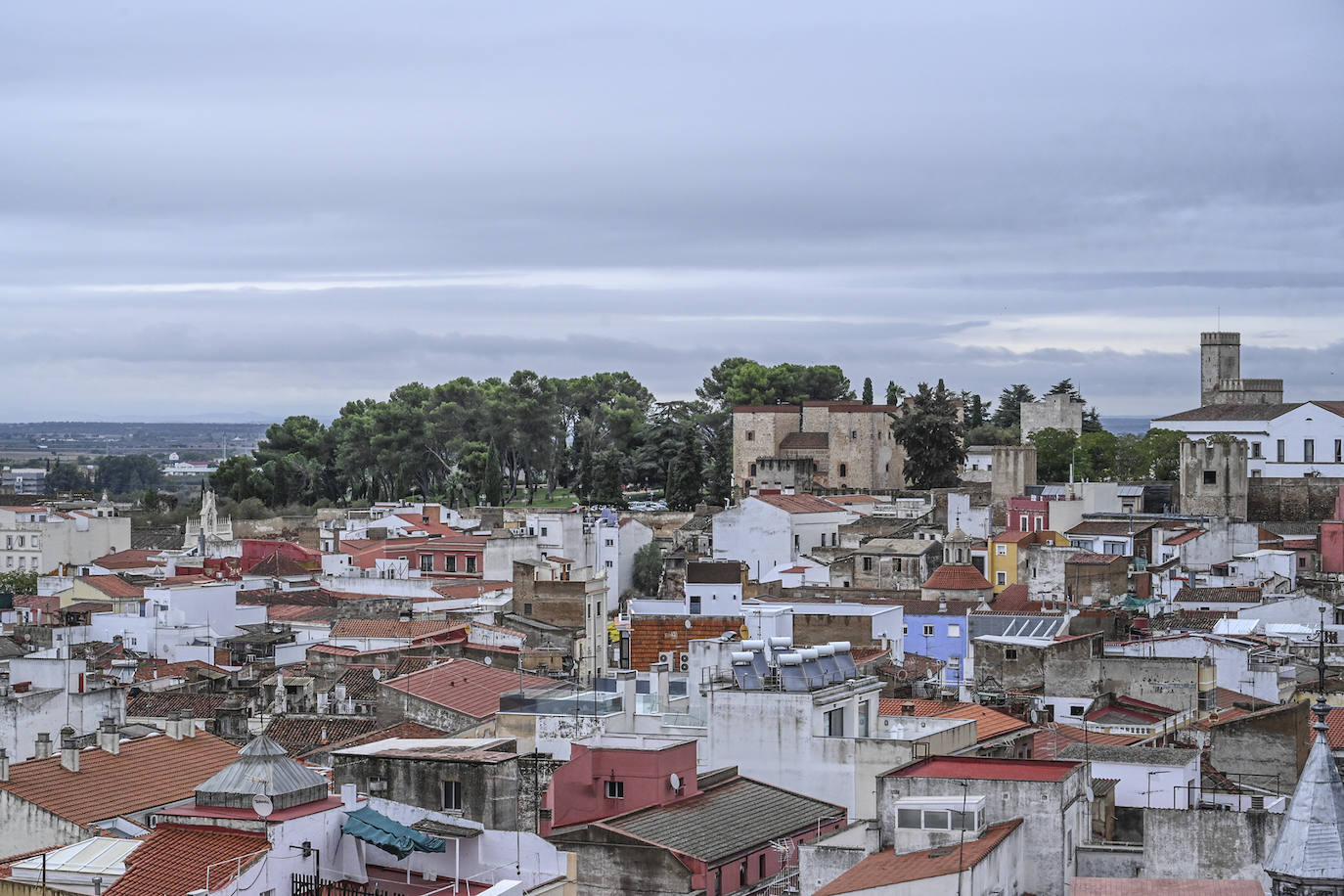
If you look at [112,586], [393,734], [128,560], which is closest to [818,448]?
A: [128,560]

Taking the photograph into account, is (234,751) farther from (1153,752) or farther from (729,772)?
(1153,752)

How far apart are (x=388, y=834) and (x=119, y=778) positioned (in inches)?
238

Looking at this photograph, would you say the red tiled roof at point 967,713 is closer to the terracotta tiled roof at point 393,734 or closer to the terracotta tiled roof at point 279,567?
the terracotta tiled roof at point 393,734

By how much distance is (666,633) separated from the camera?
1533 inches

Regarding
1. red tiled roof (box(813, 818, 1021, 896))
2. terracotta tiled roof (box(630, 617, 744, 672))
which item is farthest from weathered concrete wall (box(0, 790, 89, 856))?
terracotta tiled roof (box(630, 617, 744, 672))

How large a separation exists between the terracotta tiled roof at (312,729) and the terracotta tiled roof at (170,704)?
205cm

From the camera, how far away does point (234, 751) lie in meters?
21.8

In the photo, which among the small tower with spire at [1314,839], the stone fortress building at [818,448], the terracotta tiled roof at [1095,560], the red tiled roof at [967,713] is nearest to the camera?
the small tower with spire at [1314,839]

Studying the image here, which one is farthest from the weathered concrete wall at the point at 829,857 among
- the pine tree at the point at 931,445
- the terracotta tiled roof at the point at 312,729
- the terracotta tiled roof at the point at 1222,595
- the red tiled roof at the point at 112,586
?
the pine tree at the point at 931,445

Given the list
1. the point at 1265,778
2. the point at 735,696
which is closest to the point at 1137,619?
the point at 1265,778

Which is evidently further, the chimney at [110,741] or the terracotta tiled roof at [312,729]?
the terracotta tiled roof at [312,729]

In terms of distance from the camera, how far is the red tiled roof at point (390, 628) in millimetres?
36156

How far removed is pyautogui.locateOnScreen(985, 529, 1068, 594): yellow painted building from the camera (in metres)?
49.5

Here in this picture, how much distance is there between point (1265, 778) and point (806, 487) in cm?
5486
